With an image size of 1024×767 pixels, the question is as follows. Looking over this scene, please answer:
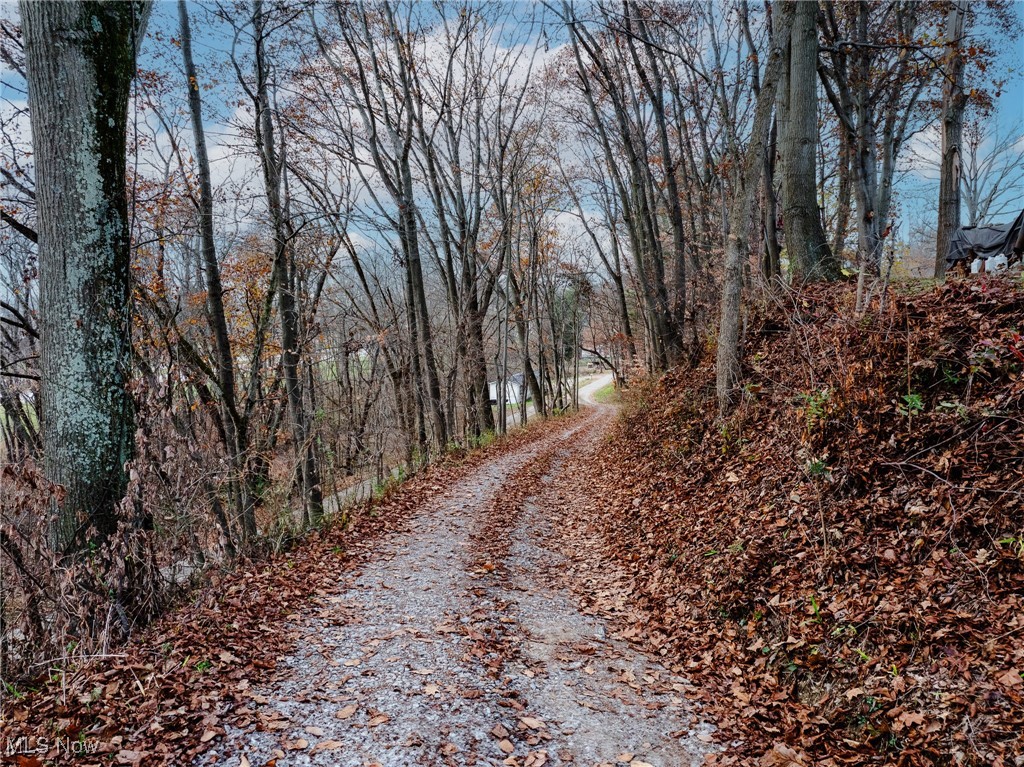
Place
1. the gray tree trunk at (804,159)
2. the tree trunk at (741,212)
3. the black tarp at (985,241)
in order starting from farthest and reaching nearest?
the black tarp at (985,241) < the gray tree trunk at (804,159) < the tree trunk at (741,212)

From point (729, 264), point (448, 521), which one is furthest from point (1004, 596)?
point (448, 521)

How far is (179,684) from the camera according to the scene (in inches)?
150

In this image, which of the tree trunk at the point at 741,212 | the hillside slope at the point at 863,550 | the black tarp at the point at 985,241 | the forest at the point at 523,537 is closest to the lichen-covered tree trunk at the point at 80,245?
the forest at the point at 523,537

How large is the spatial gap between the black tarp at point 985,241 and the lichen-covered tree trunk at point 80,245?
11.6 metres

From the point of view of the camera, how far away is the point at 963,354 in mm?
5180

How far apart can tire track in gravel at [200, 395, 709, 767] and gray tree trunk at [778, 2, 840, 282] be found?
242 inches

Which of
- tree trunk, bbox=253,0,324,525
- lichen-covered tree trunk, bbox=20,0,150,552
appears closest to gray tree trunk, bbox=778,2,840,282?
tree trunk, bbox=253,0,324,525

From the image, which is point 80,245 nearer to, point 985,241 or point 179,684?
point 179,684

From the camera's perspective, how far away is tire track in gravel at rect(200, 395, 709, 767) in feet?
11.6

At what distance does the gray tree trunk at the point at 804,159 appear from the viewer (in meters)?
8.39

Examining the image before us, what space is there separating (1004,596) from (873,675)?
102 cm

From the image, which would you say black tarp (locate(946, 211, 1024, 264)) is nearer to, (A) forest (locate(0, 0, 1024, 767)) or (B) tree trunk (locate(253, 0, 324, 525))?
(A) forest (locate(0, 0, 1024, 767))

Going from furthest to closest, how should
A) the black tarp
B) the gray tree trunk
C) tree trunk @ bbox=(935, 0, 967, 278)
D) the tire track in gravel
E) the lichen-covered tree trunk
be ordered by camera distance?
tree trunk @ bbox=(935, 0, 967, 278) < the black tarp < the gray tree trunk < the lichen-covered tree trunk < the tire track in gravel

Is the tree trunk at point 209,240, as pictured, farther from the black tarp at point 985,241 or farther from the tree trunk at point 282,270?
the black tarp at point 985,241
